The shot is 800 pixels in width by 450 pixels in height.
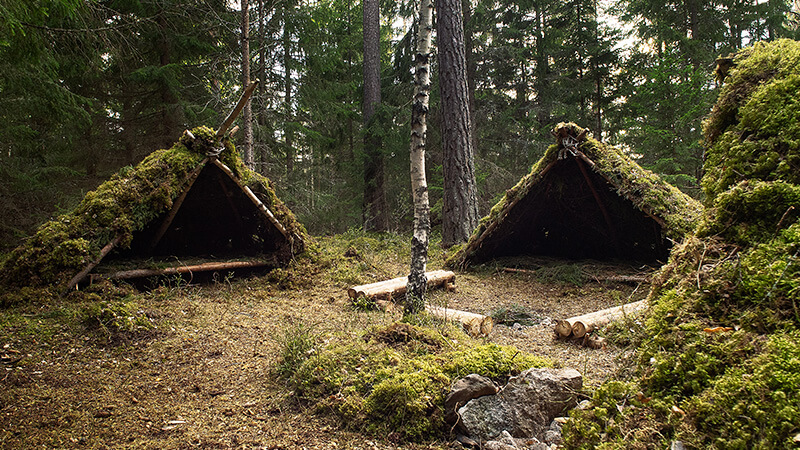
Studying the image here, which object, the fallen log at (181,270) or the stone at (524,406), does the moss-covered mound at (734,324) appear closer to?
the stone at (524,406)

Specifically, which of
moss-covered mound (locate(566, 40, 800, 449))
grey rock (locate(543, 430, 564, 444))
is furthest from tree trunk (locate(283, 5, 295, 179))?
moss-covered mound (locate(566, 40, 800, 449))

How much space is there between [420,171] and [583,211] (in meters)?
4.68

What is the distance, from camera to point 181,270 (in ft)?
19.7

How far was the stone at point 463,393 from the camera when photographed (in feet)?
8.51

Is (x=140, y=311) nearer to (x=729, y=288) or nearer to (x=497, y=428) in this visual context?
(x=497, y=428)

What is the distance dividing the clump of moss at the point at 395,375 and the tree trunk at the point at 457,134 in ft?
19.8

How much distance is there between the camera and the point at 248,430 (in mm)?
2633

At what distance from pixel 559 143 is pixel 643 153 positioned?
28.2ft

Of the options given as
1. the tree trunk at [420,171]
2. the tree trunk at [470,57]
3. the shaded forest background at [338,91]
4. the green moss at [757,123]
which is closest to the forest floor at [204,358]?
the tree trunk at [420,171]

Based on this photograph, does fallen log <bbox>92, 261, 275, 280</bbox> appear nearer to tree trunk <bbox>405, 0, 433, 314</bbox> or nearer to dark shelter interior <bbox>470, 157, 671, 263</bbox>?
tree trunk <bbox>405, 0, 433, 314</bbox>

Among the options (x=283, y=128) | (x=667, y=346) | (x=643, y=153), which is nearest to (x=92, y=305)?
(x=667, y=346)

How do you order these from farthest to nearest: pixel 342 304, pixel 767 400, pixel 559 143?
1. pixel 559 143
2. pixel 342 304
3. pixel 767 400

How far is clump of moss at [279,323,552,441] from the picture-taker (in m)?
2.60

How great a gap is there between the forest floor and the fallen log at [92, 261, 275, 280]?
0.99 ft
